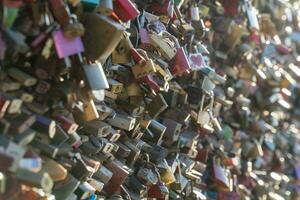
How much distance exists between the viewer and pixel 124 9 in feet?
6.64

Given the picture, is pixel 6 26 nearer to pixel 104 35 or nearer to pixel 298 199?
pixel 104 35

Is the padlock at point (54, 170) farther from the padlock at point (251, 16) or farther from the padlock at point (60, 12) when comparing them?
the padlock at point (251, 16)

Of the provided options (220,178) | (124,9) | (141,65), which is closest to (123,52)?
(141,65)

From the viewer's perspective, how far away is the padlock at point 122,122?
2.23 meters

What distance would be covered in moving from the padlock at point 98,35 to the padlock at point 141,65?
37 cm

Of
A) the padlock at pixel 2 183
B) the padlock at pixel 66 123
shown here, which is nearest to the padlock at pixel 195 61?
the padlock at pixel 66 123

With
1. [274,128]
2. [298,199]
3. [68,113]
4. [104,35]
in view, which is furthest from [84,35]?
[298,199]

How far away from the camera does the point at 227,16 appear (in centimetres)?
337

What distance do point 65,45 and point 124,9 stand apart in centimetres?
39

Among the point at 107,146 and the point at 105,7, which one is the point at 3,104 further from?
the point at 107,146

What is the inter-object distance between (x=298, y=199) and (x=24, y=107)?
2850 mm

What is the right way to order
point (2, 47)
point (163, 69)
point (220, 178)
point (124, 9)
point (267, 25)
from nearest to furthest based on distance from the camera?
point (2, 47), point (124, 9), point (163, 69), point (220, 178), point (267, 25)

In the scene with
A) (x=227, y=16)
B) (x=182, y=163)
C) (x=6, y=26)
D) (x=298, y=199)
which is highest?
(x=6, y=26)

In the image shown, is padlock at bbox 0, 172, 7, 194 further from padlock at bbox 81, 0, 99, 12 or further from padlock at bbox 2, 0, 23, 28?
padlock at bbox 81, 0, 99, 12
